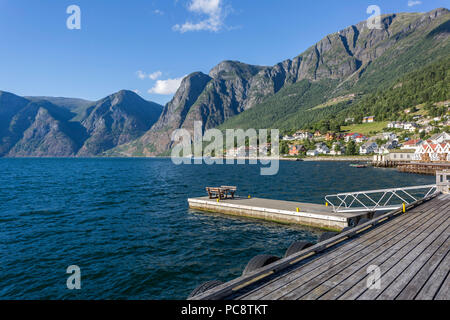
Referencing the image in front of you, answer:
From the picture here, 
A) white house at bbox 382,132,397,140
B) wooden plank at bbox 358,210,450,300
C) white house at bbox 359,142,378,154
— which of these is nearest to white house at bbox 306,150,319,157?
white house at bbox 359,142,378,154

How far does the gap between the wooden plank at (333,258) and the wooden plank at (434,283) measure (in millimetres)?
2214

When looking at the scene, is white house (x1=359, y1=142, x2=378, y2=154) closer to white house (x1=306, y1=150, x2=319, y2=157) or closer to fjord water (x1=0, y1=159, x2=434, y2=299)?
white house (x1=306, y1=150, x2=319, y2=157)

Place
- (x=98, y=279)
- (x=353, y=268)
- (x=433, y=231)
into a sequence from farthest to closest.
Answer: (x=98, y=279)
(x=433, y=231)
(x=353, y=268)

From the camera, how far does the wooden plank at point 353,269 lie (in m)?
5.94

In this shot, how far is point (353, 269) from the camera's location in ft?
24.0

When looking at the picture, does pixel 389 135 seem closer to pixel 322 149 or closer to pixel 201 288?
pixel 322 149

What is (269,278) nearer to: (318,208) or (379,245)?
(379,245)

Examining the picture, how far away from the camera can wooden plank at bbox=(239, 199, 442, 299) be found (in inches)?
247

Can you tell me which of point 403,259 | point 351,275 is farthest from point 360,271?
point 403,259

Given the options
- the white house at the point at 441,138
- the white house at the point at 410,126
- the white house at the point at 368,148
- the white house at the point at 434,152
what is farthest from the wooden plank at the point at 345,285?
the white house at the point at 410,126

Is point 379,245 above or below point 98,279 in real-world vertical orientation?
above

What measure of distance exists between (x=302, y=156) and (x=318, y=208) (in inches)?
6450

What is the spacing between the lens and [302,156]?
590 ft
